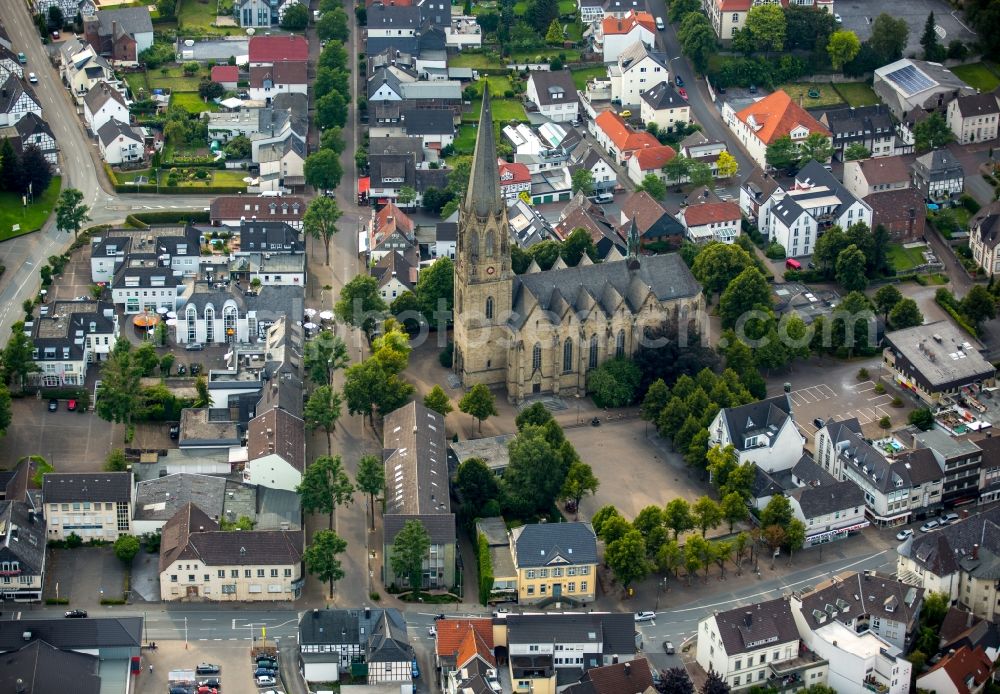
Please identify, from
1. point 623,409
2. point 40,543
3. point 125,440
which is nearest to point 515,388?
point 623,409

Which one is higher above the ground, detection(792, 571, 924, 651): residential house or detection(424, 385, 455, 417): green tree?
detection(424, 385, 455, 417): green tree

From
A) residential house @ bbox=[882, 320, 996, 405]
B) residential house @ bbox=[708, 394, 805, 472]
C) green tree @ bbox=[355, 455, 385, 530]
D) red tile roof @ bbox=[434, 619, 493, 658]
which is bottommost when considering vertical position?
red tile roof @ bbox=[434, 619, 493, 658]

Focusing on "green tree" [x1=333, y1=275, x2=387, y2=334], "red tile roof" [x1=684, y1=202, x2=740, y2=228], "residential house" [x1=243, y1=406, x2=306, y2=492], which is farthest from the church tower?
"red tile roof" [x1=684, y1=202, x2=740, y2=228]

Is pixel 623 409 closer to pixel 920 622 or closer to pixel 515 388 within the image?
pixel 515 388

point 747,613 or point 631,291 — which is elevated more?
point 631,291

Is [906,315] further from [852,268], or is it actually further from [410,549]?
[410,549]

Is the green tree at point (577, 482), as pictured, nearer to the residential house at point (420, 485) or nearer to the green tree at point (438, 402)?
the residential house at point (420, 485)

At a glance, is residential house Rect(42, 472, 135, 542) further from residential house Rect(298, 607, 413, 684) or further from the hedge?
the hedge

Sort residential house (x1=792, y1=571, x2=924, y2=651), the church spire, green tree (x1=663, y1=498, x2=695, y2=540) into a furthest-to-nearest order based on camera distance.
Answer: the church spire
green tree (x1=663, y1=498, x2=695, y2=540)
residential house (x1=792, y1=571, x2=924, y2=651)
